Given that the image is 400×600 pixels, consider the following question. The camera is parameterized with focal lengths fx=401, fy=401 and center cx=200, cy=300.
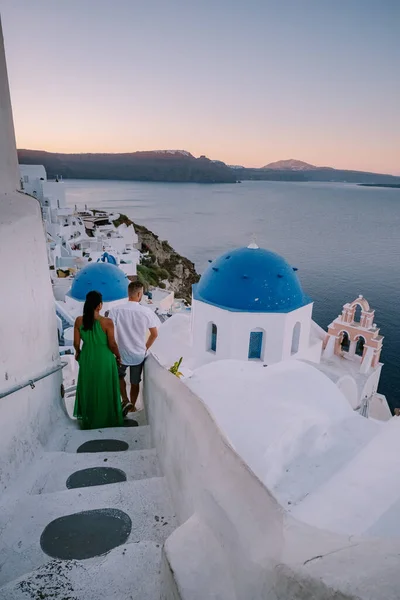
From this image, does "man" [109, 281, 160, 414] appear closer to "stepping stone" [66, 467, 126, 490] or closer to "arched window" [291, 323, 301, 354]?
"stepping stone" [66, 467, 126, 490]

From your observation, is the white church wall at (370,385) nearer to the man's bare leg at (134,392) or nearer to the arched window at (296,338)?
the arched window at (296,338)

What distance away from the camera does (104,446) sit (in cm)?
Answer: 316

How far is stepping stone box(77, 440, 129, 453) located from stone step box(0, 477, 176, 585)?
2.60 feet

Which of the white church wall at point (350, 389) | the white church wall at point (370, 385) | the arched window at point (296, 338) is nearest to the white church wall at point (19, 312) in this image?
the arched window at point (296, 338)

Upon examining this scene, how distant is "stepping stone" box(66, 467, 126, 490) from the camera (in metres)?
2.57

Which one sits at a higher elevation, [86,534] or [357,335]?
[86,534]

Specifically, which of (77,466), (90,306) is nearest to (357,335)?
(90,306)

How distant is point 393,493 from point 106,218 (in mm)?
47550

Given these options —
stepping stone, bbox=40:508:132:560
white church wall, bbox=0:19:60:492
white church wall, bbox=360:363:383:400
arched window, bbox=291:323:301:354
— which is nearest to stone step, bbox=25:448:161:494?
white church wall, bbox=0:19:60:492

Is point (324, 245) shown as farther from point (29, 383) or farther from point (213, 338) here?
point (29, 383)

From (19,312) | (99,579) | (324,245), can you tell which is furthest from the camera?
(324,245)

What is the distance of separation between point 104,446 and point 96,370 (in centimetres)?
64

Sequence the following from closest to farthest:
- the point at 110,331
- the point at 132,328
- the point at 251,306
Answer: the point at 110,331, the point at 132,328, the point at 251,306

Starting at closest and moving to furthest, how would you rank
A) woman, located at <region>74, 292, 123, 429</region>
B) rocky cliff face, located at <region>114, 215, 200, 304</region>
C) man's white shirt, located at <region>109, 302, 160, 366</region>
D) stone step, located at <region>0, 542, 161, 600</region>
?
1. stone step, located at <region>0, 542, 161, 600</region>
2. woman, located at <region>74, 292, 123, 429</region>
3. man's white shirt, located at <region>109, 302, 160, 366</region>
4. rocky cliff face, located at <region>114, 215, 200, 304</region>
